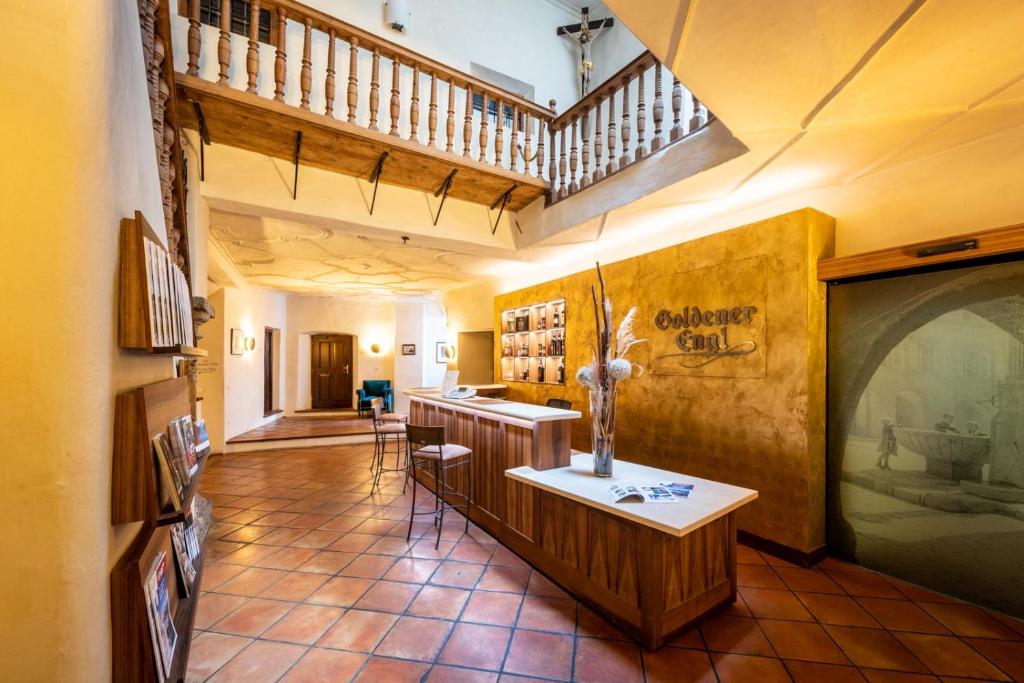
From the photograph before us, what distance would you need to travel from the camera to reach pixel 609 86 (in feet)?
12.5

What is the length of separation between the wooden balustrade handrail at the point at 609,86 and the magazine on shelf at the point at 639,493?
3141 millimetres

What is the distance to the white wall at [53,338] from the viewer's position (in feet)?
2.74

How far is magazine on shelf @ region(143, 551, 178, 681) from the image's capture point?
3.75 ft

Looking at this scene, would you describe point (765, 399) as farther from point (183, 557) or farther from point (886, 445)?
point (183, 557)

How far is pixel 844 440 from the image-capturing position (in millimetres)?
3061

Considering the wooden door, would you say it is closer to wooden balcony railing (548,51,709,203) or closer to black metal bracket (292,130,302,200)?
black metal bracket (292,130,302,200)

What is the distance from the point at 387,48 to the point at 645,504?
4.14 metres

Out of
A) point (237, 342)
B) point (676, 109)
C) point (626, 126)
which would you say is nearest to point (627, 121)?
point (626, 126)

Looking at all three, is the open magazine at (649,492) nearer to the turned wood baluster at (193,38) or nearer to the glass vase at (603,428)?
the glass vase at (603,428)

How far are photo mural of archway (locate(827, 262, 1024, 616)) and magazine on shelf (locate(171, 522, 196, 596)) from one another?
407 centimetres

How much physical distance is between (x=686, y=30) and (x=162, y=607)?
113 inches

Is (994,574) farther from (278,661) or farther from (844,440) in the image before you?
(278,661)

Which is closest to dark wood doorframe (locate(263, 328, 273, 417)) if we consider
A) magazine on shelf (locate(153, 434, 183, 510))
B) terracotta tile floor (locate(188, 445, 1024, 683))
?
terracotta tile floor (locate(188, 445, 1024, 683))

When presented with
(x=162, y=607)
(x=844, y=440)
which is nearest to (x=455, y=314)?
(x=844, y=440)
